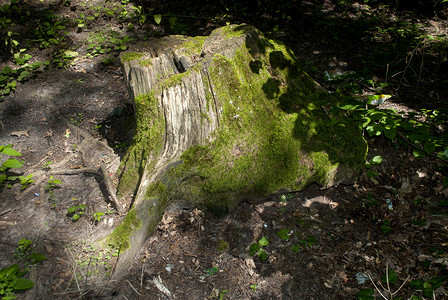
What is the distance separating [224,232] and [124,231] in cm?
109

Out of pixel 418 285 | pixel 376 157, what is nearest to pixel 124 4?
pixel 376 157

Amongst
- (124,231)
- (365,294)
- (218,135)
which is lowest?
(365,294)

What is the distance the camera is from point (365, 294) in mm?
2572

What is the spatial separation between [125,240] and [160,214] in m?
0.44

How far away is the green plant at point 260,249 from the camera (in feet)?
9.93

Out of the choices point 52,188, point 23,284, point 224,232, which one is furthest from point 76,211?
point 224,232

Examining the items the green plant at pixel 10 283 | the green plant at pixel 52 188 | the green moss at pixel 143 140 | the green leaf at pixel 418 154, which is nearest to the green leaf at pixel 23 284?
the green plant at pixel 10 283

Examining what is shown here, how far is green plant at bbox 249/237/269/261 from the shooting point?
3.03 metres

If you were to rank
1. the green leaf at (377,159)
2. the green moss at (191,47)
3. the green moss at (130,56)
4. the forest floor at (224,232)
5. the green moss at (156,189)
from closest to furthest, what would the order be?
the forest floor at (224,232), the green moss at (156,189), the green moss at (130,56), the green moss at (191,47), the green leaf at (377,159)

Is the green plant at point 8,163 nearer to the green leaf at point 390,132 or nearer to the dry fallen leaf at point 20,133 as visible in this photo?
the dry fallen leaf at point 20,133

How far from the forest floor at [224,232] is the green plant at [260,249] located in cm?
2

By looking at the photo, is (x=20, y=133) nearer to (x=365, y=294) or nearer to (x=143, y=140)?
(x=143, y=140)

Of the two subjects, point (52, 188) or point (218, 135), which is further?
point (52, 188)

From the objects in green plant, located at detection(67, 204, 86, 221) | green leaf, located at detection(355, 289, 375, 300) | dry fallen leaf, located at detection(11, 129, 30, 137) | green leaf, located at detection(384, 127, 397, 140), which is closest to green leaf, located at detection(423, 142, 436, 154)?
green leaf, located at detection(384, 127, 397, 140)
